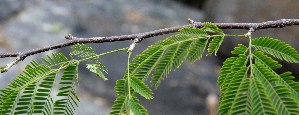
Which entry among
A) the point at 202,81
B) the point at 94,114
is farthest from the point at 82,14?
the point at 202,81

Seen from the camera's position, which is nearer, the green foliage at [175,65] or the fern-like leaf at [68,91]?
the green foliage at [175,65]

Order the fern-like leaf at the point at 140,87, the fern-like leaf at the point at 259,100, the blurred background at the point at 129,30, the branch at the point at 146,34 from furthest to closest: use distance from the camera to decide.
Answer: the blurred background at the point at 129,30 → the branch at the point at 146,34 → the fern-like leaf at the point at 140,87 → the fern-like leaf at the point at 259,100

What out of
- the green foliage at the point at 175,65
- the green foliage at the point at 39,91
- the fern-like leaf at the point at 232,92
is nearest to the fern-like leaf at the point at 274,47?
the green foliage at the point at 175,65

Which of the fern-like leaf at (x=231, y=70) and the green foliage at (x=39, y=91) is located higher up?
the green foliage at (x=39, y=91)

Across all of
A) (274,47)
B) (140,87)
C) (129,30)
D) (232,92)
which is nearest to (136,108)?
(140,87)

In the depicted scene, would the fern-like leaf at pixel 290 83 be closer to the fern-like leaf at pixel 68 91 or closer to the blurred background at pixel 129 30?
the fern-like leaf at pixel 68 91

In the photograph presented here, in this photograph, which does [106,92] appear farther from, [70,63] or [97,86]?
[70,63]

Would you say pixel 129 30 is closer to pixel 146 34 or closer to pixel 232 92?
pixel 146 34

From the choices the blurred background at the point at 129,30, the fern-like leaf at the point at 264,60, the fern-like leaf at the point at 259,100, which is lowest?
the fern-like leaf at the point at 259,100
